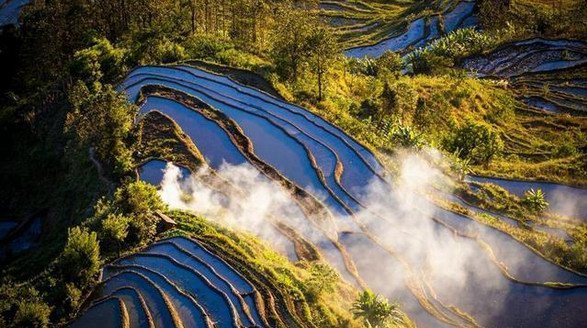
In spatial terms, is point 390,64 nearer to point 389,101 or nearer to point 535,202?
point 389,101

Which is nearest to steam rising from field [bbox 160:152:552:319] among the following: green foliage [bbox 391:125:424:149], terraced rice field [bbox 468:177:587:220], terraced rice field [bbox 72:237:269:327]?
terraced rice field [bbox 72:237:269:327]

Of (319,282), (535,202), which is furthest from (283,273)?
(535,202)

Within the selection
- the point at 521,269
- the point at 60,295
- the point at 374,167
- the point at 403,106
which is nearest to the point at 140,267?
the point at 60,295

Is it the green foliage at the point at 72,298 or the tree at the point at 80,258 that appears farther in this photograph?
the tree at the point at 80,258

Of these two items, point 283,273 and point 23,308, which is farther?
point 283,273

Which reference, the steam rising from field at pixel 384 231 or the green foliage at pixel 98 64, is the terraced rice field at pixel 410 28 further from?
the steam rising from field at pixel 384 231

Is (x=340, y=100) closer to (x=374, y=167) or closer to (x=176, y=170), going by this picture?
(x=374, y=167)

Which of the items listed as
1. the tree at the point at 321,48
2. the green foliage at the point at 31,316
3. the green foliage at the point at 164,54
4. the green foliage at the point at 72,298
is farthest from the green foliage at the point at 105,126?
the tree at the point at 321,48
